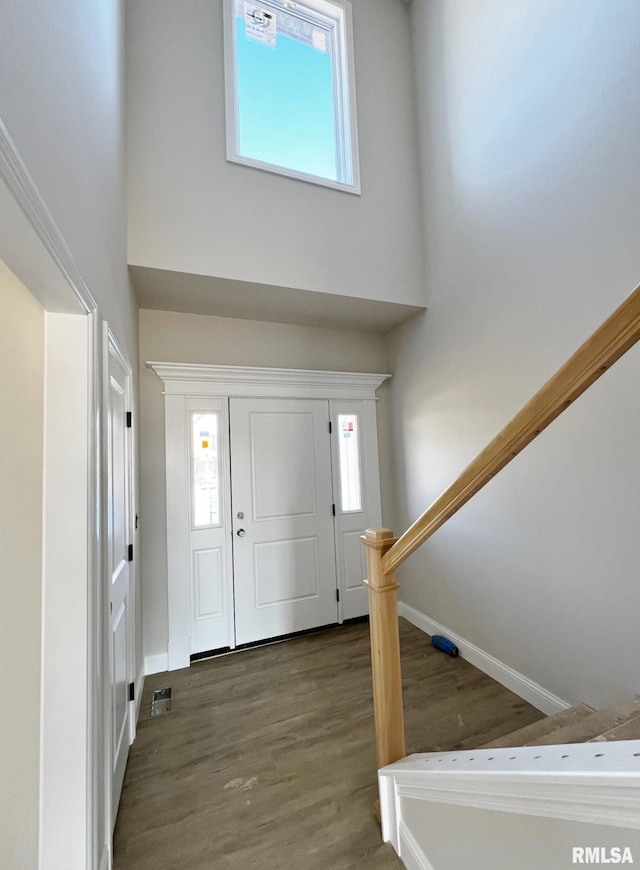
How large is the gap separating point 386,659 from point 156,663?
2.03 metres

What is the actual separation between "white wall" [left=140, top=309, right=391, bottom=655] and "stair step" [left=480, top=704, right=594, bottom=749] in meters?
2.04

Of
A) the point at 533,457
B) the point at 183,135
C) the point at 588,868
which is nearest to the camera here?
the point at 588,868

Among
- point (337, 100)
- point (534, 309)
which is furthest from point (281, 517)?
point (337, 100)

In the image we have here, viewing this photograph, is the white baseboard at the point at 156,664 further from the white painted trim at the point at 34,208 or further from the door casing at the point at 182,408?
the white painted trim at the point at 34,208

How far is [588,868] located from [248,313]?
10.4 feet

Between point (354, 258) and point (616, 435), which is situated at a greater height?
point (354, 258)

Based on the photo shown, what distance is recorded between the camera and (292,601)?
3092 millimetres

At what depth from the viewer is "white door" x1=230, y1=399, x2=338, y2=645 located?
298cm

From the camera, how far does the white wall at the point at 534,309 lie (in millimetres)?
1765

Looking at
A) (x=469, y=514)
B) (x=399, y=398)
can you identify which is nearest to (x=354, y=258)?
(x=399, y=398)

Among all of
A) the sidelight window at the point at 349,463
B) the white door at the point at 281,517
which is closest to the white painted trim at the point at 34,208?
the white door at the point at 281,517

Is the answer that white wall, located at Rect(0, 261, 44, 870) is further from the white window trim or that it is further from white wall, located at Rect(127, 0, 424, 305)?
the white window trim

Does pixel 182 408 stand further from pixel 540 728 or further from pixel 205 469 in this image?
pixel 540 728

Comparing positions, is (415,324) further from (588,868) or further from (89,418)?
(588,868)
